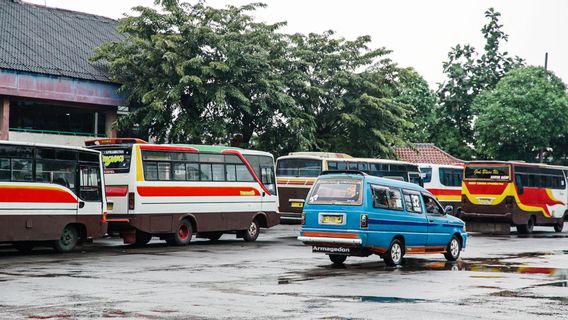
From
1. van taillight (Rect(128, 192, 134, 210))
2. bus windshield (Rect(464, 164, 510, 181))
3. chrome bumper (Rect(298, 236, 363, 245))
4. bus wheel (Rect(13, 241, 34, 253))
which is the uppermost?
bus windshield (Rect(464, 164, 510, 181))

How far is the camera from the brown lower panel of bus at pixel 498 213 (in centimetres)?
3506

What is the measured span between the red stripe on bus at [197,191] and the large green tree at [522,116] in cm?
4149

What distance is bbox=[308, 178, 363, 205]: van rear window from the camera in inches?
747

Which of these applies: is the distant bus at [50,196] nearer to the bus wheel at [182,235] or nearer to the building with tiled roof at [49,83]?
the bus wheel at [182,235]

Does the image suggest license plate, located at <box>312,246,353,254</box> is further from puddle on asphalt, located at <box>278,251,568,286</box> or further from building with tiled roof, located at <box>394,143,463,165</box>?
building with tiled roof, located at <box>394,143,463,165</box>

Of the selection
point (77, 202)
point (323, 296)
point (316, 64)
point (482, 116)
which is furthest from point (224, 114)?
point (482, 116)

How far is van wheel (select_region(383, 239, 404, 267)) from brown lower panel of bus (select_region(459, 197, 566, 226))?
16.4 metres

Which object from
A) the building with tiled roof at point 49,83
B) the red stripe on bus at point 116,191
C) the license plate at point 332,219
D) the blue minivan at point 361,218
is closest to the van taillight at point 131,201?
the red stripe on bus at point 116,191

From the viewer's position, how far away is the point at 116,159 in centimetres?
2508

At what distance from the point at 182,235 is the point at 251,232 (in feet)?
10.1

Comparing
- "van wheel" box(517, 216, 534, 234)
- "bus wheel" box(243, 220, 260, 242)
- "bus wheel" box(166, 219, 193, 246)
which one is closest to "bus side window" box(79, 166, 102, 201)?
"bus wheel" box(166, 219, 193, 246)

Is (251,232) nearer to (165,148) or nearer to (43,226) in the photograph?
(165,148)

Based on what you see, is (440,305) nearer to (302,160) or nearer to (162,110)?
(302,160)

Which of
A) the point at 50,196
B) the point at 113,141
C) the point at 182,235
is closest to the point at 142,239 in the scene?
the point at 182,235
